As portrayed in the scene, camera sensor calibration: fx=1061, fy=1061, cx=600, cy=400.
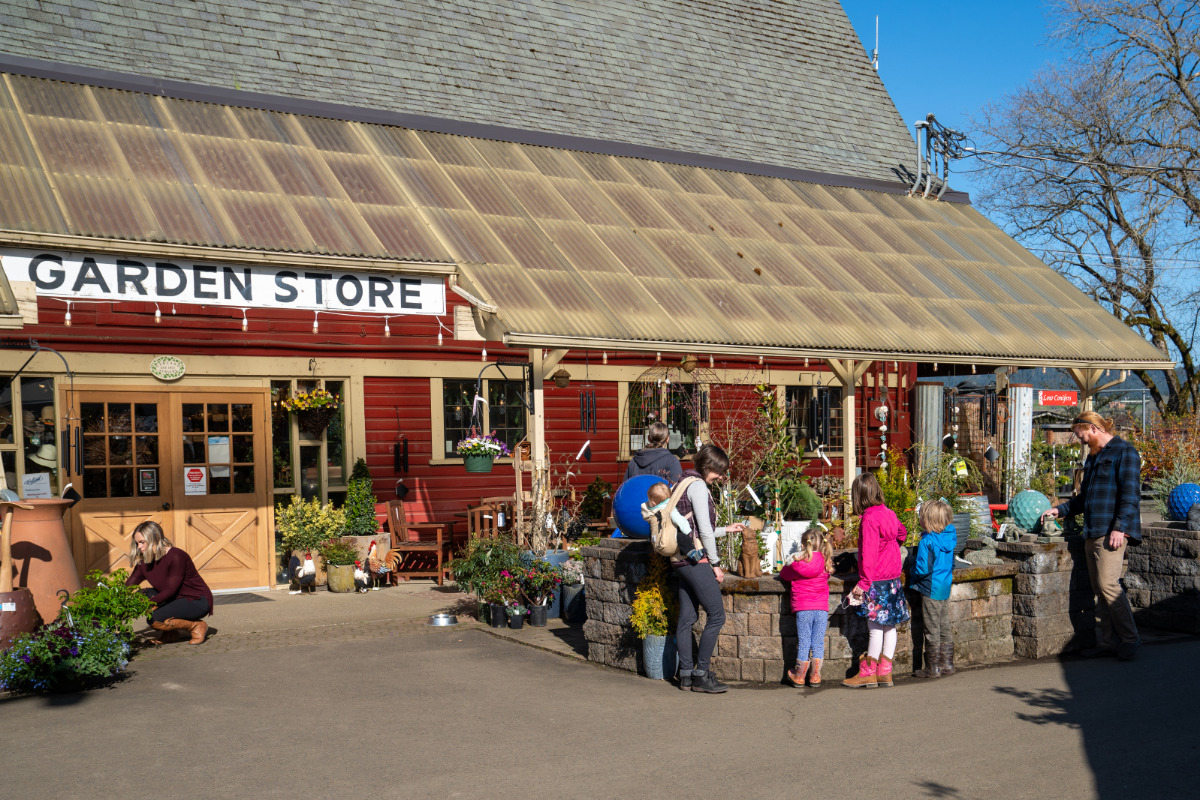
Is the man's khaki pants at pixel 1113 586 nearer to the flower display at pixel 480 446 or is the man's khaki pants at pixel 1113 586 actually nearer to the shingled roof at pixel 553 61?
the flower display at pixel 480 446

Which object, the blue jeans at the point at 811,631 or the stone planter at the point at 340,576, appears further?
the stone planter at the point at 340,576

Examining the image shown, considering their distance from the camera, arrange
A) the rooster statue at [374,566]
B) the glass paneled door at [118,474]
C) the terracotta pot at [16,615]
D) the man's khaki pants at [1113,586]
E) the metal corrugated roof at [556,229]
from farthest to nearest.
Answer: the rooster statue at [374,566] < the glass paneled door at [118,474] < the metal corrugated roof at [556,229] < the man's khaki pants at [1113,586] < the terracotta pot at [16,615]

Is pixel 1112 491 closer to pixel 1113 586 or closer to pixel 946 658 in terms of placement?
pixel 1113 586

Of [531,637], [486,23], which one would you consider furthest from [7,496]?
[486,23]

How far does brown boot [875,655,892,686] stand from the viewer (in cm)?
764

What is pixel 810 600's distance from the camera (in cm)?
751

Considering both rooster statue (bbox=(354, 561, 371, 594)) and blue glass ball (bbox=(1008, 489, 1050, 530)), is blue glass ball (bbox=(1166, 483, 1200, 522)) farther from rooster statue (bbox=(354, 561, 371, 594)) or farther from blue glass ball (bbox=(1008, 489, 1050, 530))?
rooster statue (bbox=(354, 561, 371, 594))

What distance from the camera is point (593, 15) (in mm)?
17891

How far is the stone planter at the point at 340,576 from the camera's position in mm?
12633

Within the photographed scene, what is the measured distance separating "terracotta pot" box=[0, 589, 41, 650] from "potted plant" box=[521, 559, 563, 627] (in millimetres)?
4113

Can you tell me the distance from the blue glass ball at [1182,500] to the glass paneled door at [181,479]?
10.0 meters

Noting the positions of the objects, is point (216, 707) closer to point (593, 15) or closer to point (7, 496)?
point (7, 496)

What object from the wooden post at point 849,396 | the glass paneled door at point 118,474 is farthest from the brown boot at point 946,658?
the glass paneled door at point 118,474

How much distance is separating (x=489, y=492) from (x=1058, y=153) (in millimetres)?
22351
